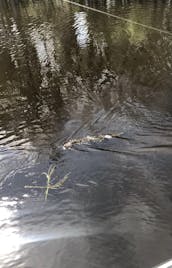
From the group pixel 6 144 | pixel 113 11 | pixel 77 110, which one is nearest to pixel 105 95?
pixel 77 110

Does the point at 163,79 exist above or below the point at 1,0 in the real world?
below

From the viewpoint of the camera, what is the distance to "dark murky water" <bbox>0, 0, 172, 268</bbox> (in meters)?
2.95

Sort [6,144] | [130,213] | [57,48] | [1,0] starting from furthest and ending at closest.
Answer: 1. [1,0]
2. [57,48]
3. [6,144]
4. [130,213]

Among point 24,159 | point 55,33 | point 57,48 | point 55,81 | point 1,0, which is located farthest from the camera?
point 1,0

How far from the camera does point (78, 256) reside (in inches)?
112

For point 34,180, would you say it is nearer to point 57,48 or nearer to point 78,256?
point 78,256

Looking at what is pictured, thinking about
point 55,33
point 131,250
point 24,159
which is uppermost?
point 55,33

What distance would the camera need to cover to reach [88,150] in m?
4.06

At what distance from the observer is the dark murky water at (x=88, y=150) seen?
295 cm

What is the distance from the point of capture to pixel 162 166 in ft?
12.1

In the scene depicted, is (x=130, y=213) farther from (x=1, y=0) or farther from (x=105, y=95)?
(x=1, y=0)

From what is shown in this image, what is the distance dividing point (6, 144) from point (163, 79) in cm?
280

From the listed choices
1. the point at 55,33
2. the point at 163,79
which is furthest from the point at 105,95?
the point at 55,33

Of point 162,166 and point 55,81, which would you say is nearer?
point 162,166
